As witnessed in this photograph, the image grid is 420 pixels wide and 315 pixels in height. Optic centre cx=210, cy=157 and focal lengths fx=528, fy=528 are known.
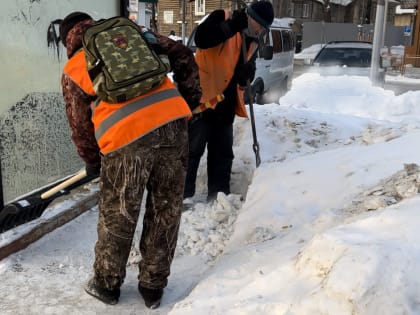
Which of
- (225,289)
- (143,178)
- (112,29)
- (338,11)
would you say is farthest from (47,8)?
(338,11)

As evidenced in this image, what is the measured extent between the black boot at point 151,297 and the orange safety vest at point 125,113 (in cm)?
88

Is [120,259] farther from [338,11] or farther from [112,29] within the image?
[338,11]

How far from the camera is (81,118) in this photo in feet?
9.26

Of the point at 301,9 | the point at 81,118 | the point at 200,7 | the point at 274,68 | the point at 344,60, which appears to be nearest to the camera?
the point at 81,118

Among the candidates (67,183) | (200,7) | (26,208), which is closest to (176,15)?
(200,7)

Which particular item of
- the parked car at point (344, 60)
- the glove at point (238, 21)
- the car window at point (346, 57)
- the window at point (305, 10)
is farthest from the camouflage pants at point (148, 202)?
the window at point (305, 10)

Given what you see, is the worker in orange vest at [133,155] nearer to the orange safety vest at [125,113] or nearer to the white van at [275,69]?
the orange safety vest at [125,113]

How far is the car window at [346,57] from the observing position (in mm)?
13773

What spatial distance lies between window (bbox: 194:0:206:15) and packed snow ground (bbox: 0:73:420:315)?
1352 inches

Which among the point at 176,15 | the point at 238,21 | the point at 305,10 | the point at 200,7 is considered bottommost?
the point at 238,21

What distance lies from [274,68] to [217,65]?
27.5 feet

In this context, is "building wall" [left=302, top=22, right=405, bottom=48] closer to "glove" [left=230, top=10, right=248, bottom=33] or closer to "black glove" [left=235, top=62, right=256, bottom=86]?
"black glove" [left=235, top=62, right=256, bottom=86]

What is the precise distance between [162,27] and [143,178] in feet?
129

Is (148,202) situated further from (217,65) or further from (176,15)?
(176,15)
